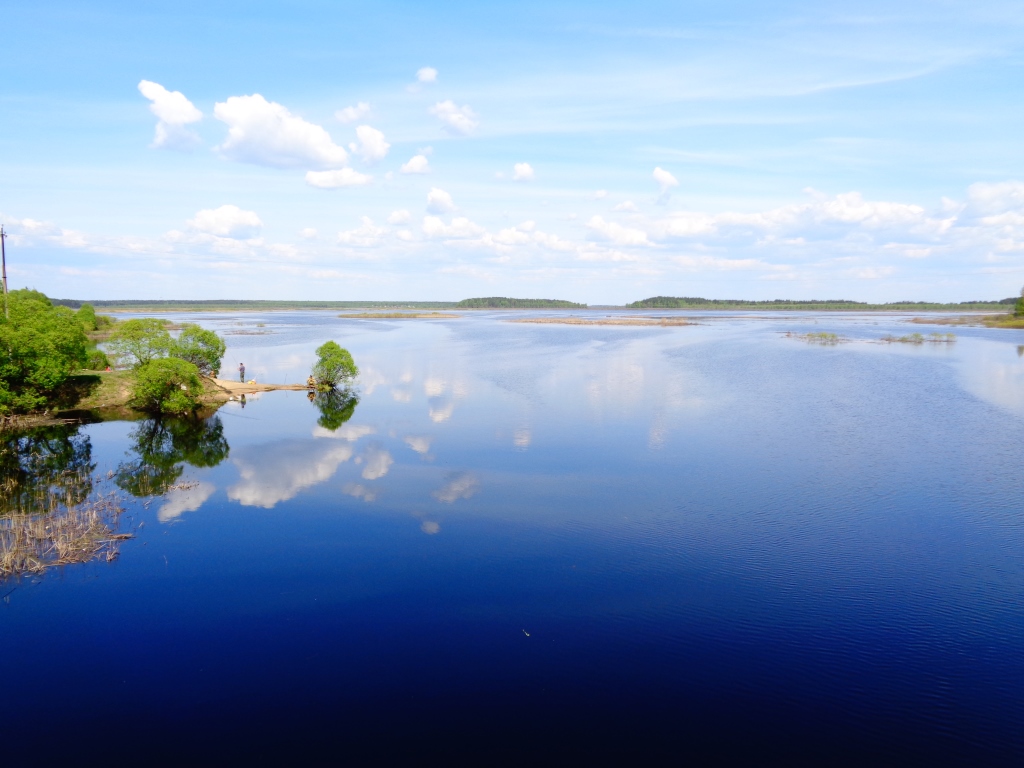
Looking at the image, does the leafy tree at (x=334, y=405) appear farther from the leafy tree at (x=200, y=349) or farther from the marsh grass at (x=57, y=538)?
the marsh grass at (x=57, y=538)

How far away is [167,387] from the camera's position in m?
41.4

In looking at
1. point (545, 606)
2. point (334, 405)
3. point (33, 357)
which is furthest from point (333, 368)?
point (545, 606)

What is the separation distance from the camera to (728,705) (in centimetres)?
1295

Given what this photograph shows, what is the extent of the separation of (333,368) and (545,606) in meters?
34.6

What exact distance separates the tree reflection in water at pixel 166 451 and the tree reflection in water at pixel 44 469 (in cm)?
162

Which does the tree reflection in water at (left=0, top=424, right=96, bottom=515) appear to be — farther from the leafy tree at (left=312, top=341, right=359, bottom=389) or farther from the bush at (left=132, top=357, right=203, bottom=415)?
the leafy tree at (left=312, top=341, right=359, bottom=389)

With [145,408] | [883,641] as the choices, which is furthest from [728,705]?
[145,408]

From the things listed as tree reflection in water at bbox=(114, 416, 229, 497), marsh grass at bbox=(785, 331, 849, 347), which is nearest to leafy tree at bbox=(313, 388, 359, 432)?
tree reflection in water at bbox=(114, 416, 229, 497)

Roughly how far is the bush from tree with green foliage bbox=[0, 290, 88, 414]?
155 inches

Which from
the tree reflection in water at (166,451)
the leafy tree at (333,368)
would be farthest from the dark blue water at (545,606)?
the leafy tree at (333,368)

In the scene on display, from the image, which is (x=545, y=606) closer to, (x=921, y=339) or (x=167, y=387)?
(x=167, y=387)

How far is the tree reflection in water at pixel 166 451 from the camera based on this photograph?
89.4ft

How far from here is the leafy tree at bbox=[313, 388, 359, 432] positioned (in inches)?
1508

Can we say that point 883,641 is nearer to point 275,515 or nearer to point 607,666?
point 607,666
